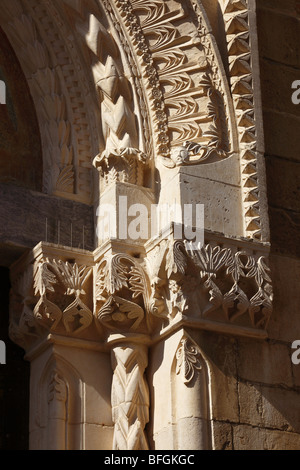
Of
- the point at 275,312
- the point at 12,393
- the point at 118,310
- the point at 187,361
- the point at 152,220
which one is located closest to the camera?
the point at 187,361

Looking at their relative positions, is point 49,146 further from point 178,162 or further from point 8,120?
point 178,162

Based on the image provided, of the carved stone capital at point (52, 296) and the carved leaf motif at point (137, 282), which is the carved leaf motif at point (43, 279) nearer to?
the carved stone capital at point (52, 296)

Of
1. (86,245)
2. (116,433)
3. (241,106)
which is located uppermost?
(241,106)

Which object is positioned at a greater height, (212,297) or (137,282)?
(137,282)

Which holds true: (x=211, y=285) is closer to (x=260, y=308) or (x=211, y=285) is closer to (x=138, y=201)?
(x=260, y=308)

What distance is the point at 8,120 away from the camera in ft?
24.9

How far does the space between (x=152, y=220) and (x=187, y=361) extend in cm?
106

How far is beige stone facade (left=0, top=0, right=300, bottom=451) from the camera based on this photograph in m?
6.71

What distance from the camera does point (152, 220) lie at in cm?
726

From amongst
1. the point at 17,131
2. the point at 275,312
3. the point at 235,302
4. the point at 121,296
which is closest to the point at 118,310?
the point at 121,296

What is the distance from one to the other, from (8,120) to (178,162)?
121 centimetres

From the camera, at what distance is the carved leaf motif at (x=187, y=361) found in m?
6.59

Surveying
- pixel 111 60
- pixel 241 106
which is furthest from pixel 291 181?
pixel 111 60

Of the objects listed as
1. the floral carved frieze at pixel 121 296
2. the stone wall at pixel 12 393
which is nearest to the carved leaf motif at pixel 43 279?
the floral carved frieze at pixel 121 296
